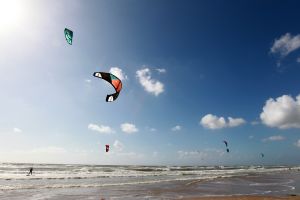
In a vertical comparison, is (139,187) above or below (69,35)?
below

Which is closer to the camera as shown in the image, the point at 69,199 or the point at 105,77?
the point at 105,77

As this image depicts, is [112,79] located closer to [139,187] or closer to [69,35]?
[69,35]

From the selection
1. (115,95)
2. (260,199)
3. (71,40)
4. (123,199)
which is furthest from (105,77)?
(260,199)

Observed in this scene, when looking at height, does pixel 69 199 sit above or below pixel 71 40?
below

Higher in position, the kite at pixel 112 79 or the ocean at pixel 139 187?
the kite at pixel 112 79

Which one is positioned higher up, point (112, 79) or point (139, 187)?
point (112, 79)

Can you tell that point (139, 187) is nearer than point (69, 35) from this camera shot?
No

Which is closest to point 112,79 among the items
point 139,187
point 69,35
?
point 69,35

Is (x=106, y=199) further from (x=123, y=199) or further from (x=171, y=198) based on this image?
(x=171, y=198)

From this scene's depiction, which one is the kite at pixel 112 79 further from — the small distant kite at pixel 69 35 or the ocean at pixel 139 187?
the ocean at pixel 139 187

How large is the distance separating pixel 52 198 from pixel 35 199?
3.40 ft

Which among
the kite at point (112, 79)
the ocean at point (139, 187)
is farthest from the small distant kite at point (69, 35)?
the ocean at point (139, 187)

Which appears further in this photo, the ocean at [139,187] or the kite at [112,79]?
the ocean at [139,187]

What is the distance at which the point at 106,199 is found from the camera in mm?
18312
